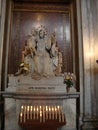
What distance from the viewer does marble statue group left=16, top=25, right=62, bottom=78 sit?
7.94m

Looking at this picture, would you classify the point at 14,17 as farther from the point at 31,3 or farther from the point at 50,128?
the point at 50,128

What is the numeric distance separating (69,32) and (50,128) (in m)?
4.21

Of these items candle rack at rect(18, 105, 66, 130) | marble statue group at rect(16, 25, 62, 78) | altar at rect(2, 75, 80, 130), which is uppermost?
marble statue group at rect(16, 25, 62, 78)

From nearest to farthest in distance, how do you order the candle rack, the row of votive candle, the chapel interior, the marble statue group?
the candle rack, the row of votive candle, the chapel interior, the marble statue group

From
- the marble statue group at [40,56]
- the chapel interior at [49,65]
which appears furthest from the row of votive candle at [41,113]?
the marble statue group at [40,56]

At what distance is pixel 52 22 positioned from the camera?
9.55 meters

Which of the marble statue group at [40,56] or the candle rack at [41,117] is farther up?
the marble statue group at [40,56]

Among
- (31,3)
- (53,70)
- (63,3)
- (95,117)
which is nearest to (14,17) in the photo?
(31,3)

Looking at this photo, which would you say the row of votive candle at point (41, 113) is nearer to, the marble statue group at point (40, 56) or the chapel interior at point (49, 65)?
the chapel interior at point (49, 65)

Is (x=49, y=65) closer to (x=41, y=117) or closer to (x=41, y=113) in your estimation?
(x=41, y=113)

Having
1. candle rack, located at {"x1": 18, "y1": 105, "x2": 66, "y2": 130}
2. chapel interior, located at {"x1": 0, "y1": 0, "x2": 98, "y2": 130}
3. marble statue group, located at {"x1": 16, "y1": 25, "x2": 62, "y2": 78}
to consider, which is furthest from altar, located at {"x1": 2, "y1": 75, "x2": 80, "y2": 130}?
marble statue group, located at {"x1": 16, "y1": 25, "x2": 62, "y2": 78}

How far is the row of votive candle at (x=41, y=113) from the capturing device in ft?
21.8

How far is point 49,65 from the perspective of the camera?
8.04 m

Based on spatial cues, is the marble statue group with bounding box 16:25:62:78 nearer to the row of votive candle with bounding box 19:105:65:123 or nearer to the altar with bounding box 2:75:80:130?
the altar with bounding box 2:75:80:130
